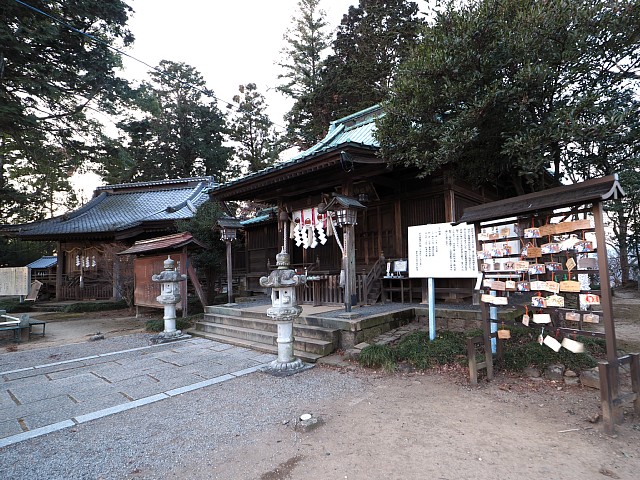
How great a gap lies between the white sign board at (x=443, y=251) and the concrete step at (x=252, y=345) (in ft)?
8.03

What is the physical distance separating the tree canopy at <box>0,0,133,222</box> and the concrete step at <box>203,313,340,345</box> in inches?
400

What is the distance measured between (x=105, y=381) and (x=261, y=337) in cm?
296

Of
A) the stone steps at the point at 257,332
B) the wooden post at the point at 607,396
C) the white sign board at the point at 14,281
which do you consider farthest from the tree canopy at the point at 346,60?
the white sign board at the point at 14,281

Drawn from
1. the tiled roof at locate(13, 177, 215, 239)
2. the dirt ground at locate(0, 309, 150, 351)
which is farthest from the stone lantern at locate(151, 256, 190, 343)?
the tiled roof at locate(13, 177, 215, 239)

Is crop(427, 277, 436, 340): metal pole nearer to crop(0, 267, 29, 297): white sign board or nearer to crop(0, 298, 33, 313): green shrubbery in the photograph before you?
crop(0, 267, 29, 297): white sign board

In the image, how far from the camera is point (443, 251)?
620 cm

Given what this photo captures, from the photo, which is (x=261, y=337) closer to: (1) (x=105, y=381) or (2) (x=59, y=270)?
(1) (x=105, y=381)

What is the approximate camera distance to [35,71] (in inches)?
527

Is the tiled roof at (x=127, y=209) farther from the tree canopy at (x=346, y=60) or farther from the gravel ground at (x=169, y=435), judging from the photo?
the gravel ground at (x=169, y=435)

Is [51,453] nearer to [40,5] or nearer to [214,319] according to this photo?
[214,319]

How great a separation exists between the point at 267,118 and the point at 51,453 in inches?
1095

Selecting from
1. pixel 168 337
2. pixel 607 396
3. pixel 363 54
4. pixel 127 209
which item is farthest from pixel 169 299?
pixel 363 54

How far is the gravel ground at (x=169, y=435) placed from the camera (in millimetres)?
3051

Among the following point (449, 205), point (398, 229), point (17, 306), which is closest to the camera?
point (449, 205)
